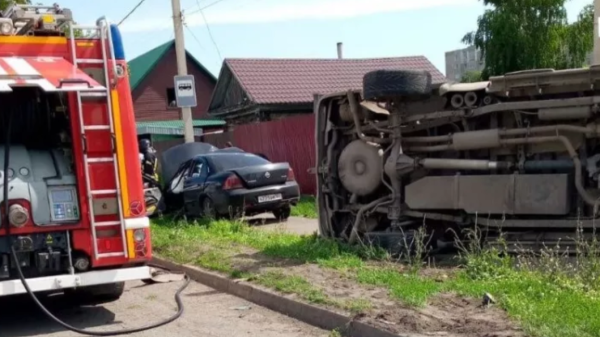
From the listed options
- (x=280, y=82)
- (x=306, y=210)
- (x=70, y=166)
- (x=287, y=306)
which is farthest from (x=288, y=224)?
(x=280, y=82)

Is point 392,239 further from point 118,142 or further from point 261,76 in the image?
point 261,76

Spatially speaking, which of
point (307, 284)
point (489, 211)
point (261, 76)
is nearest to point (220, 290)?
point (307, 284)

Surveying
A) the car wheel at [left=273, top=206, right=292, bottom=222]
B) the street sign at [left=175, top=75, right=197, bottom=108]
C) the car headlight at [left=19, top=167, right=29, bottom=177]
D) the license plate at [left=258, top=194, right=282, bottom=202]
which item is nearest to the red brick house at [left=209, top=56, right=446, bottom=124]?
the street sign at [left=175, top=75, right=197, bottom=108]

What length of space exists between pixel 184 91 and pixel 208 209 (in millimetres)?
4727

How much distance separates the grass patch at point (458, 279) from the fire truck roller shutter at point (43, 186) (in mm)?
2321

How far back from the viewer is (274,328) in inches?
307

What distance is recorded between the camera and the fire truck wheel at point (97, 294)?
8742 mm

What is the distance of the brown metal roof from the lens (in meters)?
32.5

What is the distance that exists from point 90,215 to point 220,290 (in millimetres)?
2323

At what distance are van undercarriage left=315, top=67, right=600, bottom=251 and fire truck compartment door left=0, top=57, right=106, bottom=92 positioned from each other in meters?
3.87

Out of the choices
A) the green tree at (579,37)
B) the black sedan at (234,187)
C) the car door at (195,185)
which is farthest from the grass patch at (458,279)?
the green tree at (579,37)

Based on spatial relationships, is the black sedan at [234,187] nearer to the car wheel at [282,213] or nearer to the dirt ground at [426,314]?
the car wheel at [282,213]

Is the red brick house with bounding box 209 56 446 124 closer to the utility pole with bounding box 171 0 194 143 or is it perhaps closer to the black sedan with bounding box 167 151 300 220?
the utility pole with bounding box 171 0 194 143

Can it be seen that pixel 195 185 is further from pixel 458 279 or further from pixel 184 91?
pixel 458 279
